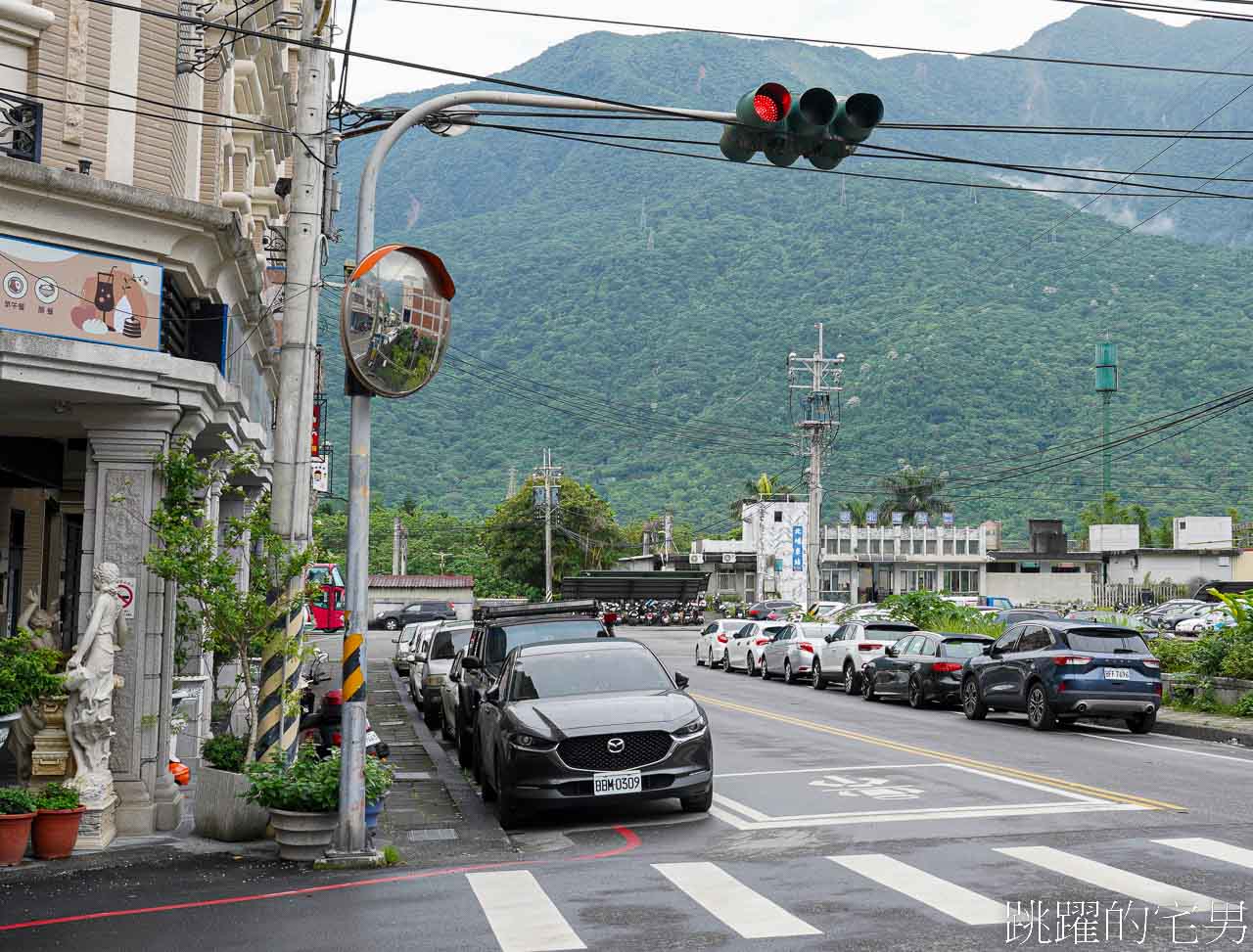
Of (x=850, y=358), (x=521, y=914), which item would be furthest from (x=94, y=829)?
(x=850, y=358)

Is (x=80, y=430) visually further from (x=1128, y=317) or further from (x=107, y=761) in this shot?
(x=1128, y=317)

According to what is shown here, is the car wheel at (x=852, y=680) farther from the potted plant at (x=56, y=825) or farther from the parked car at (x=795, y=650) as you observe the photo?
the potted plant at (x=56, y=825)

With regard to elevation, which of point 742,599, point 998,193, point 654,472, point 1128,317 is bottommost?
point 742,599

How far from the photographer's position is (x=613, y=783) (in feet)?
42.3

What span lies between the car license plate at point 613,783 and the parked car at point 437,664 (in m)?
11.4

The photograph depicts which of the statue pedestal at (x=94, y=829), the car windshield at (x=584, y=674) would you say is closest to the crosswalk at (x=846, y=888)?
the statue pedestal at (x=94, y=829)

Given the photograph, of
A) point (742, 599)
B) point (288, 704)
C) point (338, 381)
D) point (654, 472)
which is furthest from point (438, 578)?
point (288, 704)

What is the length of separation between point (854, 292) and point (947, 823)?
145 metres

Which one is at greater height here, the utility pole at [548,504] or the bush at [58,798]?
the utility pole at [548,504]

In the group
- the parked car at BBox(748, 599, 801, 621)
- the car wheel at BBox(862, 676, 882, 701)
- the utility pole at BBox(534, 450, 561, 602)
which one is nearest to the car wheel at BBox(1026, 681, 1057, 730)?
the car wheel at BBox(862, 676, 882, 701)

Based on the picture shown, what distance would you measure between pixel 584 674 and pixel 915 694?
589 inches

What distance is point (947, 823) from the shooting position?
1209cm

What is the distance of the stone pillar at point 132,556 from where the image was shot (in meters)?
12.5

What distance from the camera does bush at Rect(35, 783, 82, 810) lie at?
443 inches
